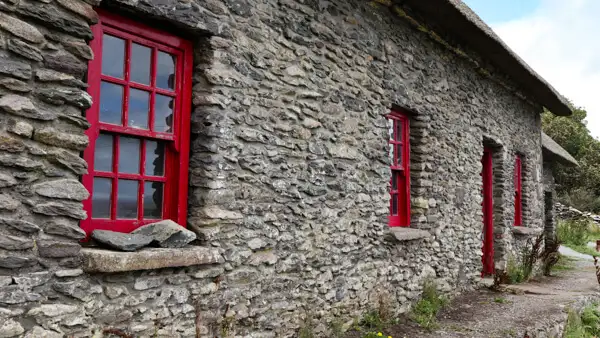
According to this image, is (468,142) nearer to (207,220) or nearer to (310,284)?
(310,284)

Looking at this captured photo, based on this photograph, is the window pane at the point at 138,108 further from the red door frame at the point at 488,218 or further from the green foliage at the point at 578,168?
the green foliage at the point at 578,168

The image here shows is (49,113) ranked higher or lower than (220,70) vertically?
lower

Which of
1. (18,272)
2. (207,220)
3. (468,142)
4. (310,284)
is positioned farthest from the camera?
(468,142)

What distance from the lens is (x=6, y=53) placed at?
2.66m

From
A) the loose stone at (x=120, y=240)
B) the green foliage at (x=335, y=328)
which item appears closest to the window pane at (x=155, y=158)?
the loose stone at (x=120, y=240)

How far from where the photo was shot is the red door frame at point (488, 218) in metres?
9.29

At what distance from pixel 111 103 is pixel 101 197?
633 millimetres

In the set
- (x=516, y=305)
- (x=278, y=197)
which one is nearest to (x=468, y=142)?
(x=516, y=305)

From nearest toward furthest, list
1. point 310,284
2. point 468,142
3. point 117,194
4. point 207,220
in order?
point 117,194, point 207,220, point 310,284, point 468,142

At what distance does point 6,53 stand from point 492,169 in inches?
331

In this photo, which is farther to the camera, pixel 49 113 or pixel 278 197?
pixel 278 197

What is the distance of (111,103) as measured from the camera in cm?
342

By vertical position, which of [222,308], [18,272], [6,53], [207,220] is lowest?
[222,308]

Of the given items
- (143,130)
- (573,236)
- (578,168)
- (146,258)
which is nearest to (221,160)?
(143,130)
